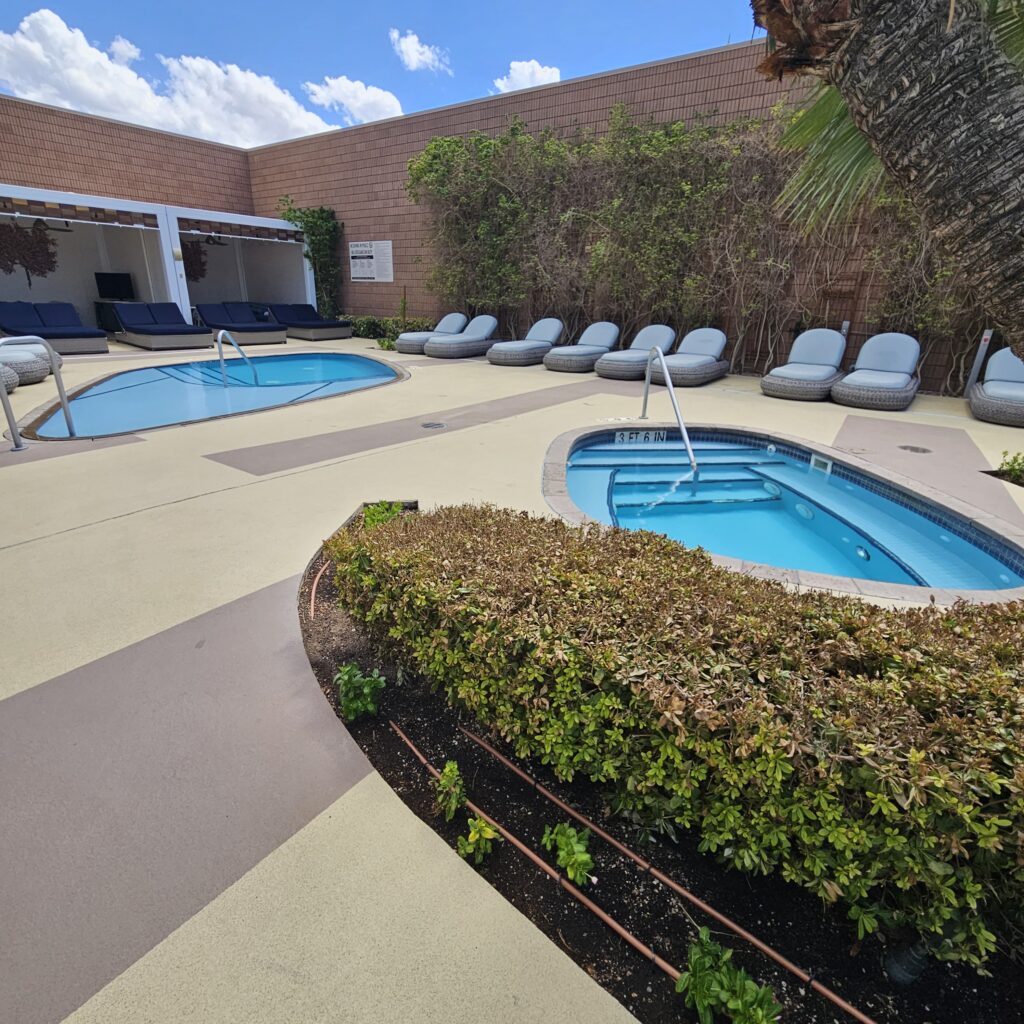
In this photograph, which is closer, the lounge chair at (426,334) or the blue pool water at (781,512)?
the blue pool water at (781,512)

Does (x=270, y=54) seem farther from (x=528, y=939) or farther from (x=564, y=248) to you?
(x=528, y=939)

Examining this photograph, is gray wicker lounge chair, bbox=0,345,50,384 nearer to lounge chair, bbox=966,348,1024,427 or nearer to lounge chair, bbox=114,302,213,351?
lounge chair, bbox=114,302,213,351

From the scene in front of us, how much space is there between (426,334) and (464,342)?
1268 mm

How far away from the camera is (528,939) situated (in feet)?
4.29

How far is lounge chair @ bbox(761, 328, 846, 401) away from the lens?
7.87m

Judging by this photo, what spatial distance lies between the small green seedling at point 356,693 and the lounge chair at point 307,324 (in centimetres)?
1400

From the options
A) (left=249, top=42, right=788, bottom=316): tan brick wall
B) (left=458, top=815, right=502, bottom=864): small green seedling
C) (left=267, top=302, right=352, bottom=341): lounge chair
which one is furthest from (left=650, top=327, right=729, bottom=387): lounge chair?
(left=267, top=302, right=352, bottom=341): lounge chair

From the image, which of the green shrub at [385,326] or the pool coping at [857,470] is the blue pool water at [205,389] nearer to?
the green shrub at [385,326]

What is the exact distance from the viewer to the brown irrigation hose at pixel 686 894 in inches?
46.2

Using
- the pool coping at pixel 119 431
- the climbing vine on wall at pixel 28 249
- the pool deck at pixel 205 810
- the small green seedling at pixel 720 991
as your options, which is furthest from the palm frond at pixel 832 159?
the climbing vine on wall at pixel 28 249

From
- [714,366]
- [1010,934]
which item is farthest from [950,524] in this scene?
[714,366]

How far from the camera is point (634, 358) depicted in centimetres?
930

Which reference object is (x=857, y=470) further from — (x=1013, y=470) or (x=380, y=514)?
(x=380, y=514)

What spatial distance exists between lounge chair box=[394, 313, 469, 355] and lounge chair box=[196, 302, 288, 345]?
3034 millimetres
